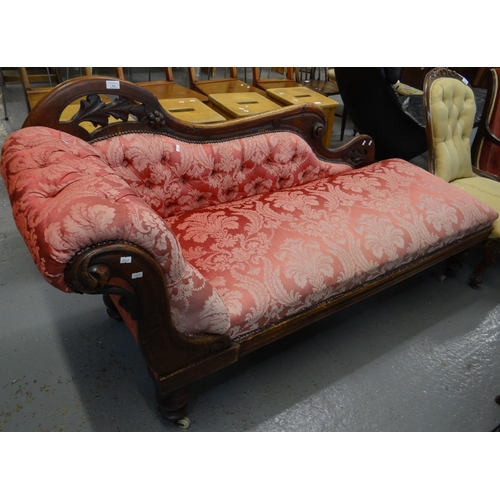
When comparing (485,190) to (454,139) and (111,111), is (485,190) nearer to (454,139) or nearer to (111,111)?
(454,139)

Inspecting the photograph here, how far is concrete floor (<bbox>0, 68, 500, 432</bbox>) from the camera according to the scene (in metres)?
1.24

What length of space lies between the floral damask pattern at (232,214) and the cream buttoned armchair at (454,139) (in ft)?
0.58

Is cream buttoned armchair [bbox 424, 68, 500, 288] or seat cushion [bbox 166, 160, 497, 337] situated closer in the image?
seat cushion [bbox 166, 160, 497, 337]

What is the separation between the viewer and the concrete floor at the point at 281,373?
124cm

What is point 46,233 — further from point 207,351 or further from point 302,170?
point 302,170

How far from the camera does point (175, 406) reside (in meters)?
1.15

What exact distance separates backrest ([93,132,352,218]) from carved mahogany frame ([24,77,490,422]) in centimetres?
4

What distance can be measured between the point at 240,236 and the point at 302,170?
1.85 feet

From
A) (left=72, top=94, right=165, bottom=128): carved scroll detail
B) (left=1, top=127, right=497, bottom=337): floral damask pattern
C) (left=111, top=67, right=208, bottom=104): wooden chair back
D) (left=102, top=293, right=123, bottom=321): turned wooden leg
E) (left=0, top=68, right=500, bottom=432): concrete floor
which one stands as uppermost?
(left=72, top=94, right=165, bottom=128): carved scroll detail

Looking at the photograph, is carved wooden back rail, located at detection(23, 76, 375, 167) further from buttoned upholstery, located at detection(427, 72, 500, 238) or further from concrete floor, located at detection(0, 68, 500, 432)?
concrete floor, located at detection(0, 68, 500, 432)

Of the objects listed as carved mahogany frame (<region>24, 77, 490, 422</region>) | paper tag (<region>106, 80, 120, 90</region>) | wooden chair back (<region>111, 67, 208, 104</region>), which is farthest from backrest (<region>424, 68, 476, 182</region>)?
paper tag (<region>106, 80, 120, 90</region>)

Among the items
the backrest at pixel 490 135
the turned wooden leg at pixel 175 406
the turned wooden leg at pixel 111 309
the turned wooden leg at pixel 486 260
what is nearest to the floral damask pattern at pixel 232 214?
the turned wooden leg at pixel 486 260

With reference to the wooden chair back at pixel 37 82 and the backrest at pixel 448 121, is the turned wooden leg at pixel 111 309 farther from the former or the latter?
the backrest at pixel 448 121

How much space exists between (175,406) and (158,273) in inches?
20.0
